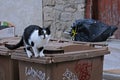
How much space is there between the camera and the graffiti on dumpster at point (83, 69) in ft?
14.4

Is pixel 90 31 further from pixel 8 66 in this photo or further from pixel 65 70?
pixel 65 70

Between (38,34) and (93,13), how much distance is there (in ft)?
16.9

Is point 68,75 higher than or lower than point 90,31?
lower

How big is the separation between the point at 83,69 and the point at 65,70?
0.99 feet

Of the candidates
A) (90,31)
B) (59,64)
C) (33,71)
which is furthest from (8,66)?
(90,31)

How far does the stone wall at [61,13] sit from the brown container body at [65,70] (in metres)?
4.40

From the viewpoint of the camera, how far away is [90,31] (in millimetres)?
7785

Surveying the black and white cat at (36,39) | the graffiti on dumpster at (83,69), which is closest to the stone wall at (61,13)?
the graffiti on dumpster at (83,69)

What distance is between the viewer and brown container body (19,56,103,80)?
13.5 feet

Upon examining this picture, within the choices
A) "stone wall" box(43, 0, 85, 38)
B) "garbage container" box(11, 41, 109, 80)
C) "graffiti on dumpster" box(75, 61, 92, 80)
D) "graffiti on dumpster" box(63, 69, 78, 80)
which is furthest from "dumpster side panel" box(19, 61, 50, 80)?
"stone wall" box(43, 0, 85, 38)

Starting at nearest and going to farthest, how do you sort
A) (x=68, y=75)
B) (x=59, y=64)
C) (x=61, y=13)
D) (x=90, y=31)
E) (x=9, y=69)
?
(x=59, y=64) < (x=68, y=75) < (x=9, y=69) < (x=90, y=31) < (x=61, y=13)

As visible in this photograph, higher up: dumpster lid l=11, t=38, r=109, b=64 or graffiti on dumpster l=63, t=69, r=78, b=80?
dumpster lid l=11, t=38, r=109, b=64

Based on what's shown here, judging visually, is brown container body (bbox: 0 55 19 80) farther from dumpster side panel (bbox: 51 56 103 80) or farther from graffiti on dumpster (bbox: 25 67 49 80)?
dumpster side panel (bbox: 51 56 103 80)

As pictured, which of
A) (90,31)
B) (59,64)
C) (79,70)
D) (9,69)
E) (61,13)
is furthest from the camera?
(61,13)
